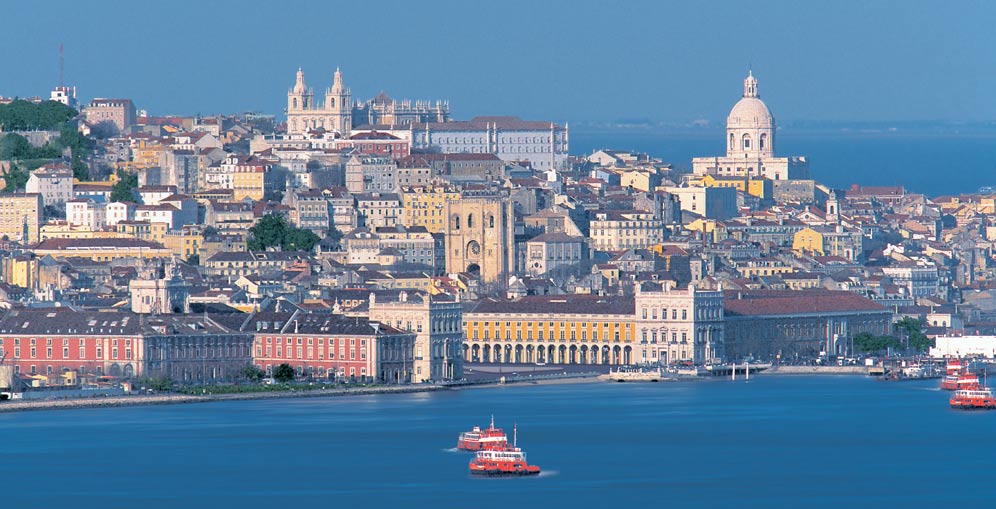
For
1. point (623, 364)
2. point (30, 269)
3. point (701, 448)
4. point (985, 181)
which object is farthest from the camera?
point (985, 181)

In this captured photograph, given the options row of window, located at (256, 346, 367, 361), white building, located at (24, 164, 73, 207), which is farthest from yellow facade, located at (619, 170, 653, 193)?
row of window, located at (256, 346, 367, 361)

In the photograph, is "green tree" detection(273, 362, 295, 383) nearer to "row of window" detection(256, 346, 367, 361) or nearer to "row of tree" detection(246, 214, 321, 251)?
"row of window" detection(256, 346, 367, 361)

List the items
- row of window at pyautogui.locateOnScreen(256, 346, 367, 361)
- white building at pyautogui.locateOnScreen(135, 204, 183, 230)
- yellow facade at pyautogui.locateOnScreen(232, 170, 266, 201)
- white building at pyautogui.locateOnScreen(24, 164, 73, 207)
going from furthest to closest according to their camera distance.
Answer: yellow facade at pyautogui.locateOnScreen(232, 170, 266, 201), white building at pyautogui.locateOnScreen(24, 164, 73, 207), white building at pyautogui.locateOnScreen(135, 204, 183, 230), row of window at pyautogui.locateOnScreen(256, 346, 367, 361)

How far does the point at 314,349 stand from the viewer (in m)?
79.2

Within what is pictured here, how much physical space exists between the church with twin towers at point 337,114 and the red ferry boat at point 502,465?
194 ft

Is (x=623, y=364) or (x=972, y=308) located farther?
(x=972, y=308)

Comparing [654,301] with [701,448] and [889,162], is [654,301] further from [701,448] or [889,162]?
[889,162]

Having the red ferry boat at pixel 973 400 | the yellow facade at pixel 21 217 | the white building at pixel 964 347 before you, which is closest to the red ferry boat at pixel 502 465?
the red ferry boat at pixel 973 400

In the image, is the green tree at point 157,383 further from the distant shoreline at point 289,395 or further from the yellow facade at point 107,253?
the yellow facade at point 107,253

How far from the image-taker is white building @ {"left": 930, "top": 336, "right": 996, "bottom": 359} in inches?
3573

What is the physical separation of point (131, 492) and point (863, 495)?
11712mm

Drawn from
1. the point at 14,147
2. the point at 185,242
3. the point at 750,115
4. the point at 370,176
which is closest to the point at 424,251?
the point at 185,242

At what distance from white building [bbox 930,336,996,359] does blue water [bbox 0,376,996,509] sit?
12069mm

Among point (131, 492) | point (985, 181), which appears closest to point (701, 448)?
point (131, 492)
